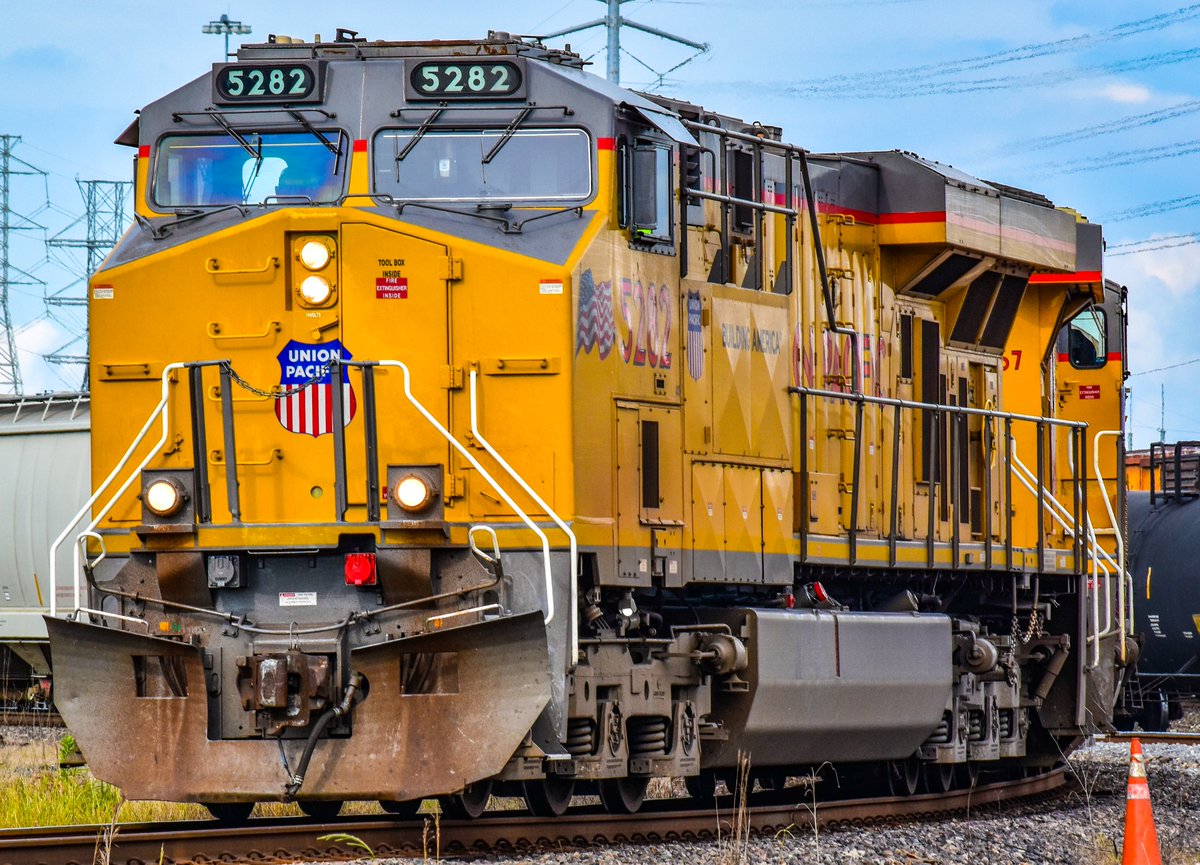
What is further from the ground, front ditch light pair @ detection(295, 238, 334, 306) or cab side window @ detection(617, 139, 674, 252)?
cab side window @ detection(617, 139, 674, 252)

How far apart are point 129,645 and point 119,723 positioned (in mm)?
417

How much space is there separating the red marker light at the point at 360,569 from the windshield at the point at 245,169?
1970 millimetres

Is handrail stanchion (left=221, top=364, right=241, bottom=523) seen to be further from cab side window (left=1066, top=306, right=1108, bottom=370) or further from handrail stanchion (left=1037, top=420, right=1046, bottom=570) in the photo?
cab side window (left=1066, top=306, right=1108, bottom=370)

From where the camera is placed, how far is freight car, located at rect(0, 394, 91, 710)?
77.5 feet

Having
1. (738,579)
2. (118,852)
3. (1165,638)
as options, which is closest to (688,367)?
(738,579)

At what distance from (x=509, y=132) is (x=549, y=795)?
12.0ft

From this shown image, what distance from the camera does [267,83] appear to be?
10070mm

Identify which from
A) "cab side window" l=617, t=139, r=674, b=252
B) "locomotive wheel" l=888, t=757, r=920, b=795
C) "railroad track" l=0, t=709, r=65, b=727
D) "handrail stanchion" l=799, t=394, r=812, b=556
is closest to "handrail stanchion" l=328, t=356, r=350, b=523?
"cab side window" l=617, t=139, r=674, b=252

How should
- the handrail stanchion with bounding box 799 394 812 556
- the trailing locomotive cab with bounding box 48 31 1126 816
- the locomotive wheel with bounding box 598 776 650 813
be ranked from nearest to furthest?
1. the trailing locomotive cab with bounding box 48 31 1126 816
2. the locomotive wheel with bounding box 598 776 650 813
3. the handrail stanchion with bounding box 799 394 812 556

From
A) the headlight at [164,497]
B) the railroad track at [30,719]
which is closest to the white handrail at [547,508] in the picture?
the headlight at [164,497]

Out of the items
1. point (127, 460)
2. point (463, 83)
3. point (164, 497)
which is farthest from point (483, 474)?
point (463, 83)

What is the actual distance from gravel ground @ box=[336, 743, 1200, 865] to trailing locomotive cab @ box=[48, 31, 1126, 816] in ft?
1.90

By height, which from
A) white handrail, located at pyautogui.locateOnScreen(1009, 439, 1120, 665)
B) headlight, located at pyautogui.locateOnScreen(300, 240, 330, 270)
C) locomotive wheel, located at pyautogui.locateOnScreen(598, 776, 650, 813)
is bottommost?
locomotive wheel, located at pyautogui.locateOnScreen(598, 776, 650, 813)

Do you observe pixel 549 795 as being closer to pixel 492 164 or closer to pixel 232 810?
pixel 232 810
